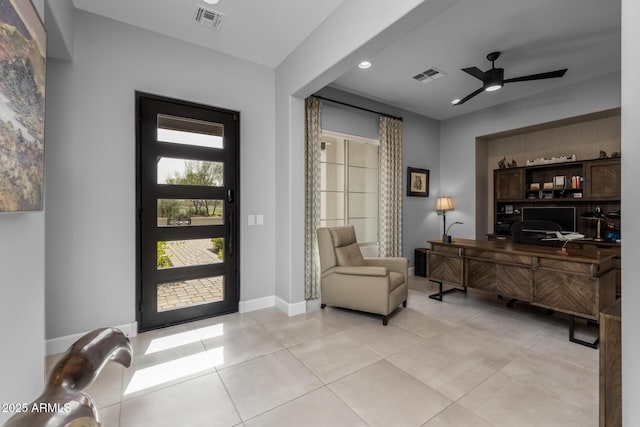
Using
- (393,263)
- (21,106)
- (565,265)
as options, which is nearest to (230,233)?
(393,263)

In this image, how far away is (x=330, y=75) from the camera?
9.34 feet

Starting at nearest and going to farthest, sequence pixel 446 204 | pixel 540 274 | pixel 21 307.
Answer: pixel 21 307
pixel 540 274
pixel 446 204

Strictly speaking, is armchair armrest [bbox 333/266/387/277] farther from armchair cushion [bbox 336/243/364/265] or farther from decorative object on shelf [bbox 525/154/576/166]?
decorative object on shelf [bbox 525/154/576/166]

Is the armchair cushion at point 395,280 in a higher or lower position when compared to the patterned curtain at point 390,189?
lower

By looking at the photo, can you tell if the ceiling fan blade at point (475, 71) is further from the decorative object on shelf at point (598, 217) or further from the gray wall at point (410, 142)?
the decorative object on shelf at point (598, 217)

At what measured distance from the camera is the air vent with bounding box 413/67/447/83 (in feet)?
12.5

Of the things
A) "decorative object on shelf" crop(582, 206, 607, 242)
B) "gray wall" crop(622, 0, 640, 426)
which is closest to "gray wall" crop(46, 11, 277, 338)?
"gray wall" crop(622, 0, 640, 426)

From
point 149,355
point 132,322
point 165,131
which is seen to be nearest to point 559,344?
point 149,355

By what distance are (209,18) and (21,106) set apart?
2014 mm

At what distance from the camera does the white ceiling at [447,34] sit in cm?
257

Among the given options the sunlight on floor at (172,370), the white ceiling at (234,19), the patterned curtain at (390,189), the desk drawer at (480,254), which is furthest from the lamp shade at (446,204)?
the sunlight on floor at (172,370)

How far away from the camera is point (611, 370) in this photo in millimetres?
1307

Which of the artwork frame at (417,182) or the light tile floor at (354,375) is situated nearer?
the light tile floor at (354,375)

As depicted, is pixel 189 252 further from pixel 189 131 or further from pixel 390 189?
pixel 390 189
